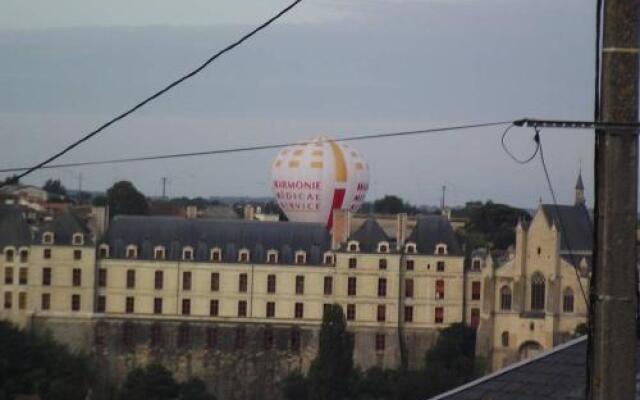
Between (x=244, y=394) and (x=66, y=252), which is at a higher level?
(x=66, y=252)

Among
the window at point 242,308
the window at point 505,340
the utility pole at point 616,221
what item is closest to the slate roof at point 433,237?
the window at point 505,340

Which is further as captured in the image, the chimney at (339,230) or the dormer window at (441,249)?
the chimney at (339,230)

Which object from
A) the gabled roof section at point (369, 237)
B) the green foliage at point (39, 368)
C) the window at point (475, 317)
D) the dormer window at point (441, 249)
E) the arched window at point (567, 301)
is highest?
the gabled roof section at point (369, 237)

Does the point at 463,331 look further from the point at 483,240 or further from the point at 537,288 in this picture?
the point at 483,240

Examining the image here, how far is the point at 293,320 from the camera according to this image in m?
52.2

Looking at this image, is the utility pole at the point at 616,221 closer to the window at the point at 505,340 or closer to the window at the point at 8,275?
the window at the point at 505,340

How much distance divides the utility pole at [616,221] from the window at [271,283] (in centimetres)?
4779

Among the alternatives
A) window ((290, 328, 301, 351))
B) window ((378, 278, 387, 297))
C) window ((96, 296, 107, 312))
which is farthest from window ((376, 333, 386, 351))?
window ((96, 296, 107, 312))

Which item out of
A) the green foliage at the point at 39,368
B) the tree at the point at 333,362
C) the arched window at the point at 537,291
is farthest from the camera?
the arched window at the point at 537,291

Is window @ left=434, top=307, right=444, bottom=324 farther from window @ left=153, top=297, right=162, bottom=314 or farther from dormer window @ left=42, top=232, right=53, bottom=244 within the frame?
dormer window @ left=42, top=232, right=53, bottom=244

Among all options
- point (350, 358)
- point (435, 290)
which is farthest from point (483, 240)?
point (350, 358)

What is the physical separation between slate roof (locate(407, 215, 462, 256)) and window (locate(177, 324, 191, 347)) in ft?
20.3

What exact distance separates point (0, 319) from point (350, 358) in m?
9.99

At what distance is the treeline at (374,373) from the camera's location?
139 feet
